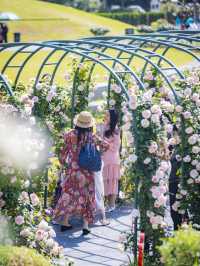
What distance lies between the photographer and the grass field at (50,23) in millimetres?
43094

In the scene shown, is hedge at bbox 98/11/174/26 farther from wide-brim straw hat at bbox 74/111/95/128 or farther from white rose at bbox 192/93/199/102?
white rose at bbox 192/93/199/102

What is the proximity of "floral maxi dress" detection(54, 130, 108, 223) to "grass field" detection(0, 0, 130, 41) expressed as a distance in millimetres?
30248

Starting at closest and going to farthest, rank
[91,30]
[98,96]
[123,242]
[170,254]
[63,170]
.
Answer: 1. [170,254]
2. [123,242]
3. [63,170]
4. [98,96]
5. [91,30]

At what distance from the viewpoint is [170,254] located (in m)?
6.62

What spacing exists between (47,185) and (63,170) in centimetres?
80

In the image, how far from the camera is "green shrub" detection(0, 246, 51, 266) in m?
7.39

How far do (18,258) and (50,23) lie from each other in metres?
39.1

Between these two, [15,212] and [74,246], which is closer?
[15,212]

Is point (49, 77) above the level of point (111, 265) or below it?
above

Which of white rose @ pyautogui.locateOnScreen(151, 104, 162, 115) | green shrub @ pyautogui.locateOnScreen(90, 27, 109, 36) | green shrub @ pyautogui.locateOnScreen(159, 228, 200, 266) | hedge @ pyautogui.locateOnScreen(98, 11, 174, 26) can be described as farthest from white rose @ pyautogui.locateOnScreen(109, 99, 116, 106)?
hedge @ pyautogui.locateOnScreen(98, 11, 174, 26)

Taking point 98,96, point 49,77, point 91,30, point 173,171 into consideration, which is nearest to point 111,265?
point 173,171

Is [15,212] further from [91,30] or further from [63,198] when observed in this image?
[91,30]

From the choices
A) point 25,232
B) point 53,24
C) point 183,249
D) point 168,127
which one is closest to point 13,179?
point 25,232

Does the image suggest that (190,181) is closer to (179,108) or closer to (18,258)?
(179,108)
